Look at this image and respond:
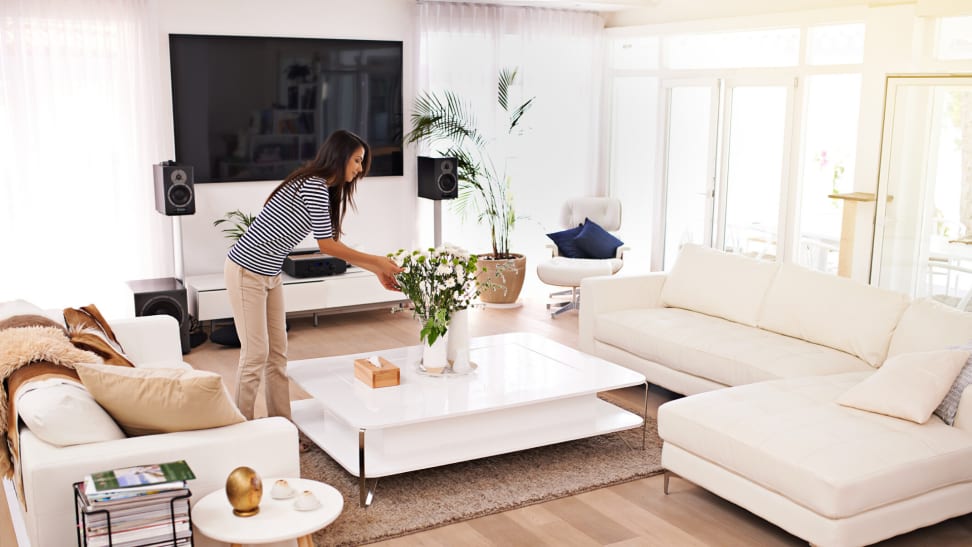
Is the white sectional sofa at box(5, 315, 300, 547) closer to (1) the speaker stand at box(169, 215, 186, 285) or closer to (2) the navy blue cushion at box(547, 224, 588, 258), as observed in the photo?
(1) the speaker stand at box(169, 215, 186, 285)

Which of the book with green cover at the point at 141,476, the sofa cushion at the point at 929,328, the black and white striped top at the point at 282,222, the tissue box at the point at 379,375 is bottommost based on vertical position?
the tissue box at the point at 379,375

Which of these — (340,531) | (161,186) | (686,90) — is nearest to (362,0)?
(161,186)

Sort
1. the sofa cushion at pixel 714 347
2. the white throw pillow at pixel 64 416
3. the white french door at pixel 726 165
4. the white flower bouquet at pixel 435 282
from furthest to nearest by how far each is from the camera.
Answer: the white french door at pixel 726 165 → the sofa cushion at pixel 714 347 → the white flower bouquet at pixel 435 282 → the white throw pillow at pixel 64 416

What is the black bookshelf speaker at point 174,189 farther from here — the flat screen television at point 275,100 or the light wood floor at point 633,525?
the light wood floor at point 633,525

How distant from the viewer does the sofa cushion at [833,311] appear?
4.47 meters

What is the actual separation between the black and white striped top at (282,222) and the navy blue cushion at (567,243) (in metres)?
3.45

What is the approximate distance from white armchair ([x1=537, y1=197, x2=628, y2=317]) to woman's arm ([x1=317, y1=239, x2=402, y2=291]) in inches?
99.5

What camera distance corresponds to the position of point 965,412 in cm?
365

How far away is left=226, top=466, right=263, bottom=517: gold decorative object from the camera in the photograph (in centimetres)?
278

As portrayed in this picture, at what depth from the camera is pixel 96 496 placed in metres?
2.63

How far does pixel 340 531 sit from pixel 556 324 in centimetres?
356

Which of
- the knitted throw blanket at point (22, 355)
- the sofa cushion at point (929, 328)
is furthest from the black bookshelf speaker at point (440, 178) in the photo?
the knitted throw blanket at point (22, 355)

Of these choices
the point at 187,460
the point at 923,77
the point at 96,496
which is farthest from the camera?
the point at 923,77

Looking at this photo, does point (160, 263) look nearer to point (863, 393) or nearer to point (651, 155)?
point (651, 155)
